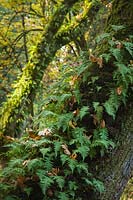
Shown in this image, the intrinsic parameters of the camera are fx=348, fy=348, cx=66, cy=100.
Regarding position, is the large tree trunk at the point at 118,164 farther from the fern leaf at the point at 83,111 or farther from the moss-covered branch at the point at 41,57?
the moss-covered branch at the point at 41,57

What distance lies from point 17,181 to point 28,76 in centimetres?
383

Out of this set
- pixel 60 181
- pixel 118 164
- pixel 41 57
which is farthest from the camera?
pixel 41 57

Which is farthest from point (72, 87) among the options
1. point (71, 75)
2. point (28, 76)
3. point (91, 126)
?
point (28, 76)

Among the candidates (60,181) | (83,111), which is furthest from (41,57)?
(60,181)

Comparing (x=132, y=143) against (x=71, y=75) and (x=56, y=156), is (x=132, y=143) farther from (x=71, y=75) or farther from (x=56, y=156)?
(x=71, y=75)

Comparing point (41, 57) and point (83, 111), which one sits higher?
point (83, 111)

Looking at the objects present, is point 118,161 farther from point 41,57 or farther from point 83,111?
point 41,57

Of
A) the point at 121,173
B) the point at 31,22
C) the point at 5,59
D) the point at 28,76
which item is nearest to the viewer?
the point at 121,173

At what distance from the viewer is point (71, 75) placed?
342cm

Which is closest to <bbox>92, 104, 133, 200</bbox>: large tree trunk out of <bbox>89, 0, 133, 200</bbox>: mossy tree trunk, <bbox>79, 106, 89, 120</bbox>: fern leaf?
<bbox>89, 0, 133, 200</bbox>: mossy tree trunk

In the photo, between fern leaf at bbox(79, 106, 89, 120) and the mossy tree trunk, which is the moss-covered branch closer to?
fern leaf at bbox(79, 106, 89, 120)

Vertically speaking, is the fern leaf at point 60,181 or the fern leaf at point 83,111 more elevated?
the fern leaf at point 83,111

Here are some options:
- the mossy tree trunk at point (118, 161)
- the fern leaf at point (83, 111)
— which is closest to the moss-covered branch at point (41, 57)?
the fern leaf at point (83, 111)

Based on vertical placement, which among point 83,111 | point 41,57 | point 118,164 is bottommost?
point 118,164
